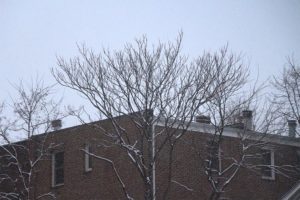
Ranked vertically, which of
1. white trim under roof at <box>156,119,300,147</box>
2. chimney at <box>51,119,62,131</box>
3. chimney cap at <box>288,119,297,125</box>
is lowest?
white trim under roof at <box>156,119,300,147</box>

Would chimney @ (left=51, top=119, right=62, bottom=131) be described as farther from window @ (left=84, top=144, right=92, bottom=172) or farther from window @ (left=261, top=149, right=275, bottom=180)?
window @ (left=261, top=149, right=275, bottom=180)

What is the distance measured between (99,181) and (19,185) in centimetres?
601

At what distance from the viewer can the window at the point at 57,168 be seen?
1206 inches

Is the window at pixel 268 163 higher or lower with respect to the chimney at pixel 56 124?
lower

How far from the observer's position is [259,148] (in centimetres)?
3061

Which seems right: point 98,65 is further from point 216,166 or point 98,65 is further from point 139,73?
point 216,166

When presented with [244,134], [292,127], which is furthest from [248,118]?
[292,127]

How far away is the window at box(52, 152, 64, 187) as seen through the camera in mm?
30620

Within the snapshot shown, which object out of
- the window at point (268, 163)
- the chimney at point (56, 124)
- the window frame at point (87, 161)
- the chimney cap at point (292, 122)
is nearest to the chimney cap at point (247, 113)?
the window at point (268, 163)

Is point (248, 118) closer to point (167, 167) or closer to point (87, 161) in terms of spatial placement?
point (167, 167)

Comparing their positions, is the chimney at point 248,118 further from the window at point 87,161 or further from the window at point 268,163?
the window at point 87,161

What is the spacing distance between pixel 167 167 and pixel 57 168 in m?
6.95

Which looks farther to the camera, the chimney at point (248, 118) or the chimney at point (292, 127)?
the chimney at point (292, 127)

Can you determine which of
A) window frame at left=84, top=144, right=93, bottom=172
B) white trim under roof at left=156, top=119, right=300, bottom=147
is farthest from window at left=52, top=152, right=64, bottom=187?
white trim under roof at left=156, top=119, right=300, bottom=147
